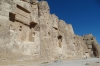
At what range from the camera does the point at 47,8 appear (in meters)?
21.0

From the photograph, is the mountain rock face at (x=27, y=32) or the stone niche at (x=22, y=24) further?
the stone niche at (x=22, y=24)

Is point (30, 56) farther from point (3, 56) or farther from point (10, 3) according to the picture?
point (10, 3)

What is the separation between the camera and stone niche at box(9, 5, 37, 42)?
14.9 m

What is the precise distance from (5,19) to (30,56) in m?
5.93

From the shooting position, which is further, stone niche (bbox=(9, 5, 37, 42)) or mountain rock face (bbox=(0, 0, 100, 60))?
stone niche (bbox=(9, 5, 37, 42))

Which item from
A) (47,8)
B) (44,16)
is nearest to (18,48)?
(44,16)

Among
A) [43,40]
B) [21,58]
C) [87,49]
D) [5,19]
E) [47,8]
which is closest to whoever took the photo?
[5,19]

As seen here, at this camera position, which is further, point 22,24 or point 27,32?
point 27,32

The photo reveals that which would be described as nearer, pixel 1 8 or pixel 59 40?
pixel 1 8

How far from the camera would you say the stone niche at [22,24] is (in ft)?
49.0

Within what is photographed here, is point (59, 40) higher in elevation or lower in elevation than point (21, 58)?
higher

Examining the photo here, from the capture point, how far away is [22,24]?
54.5 feet

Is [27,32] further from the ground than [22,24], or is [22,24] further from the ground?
[22,24]

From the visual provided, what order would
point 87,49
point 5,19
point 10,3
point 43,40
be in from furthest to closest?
point 87,49 < point 43,40 < point 10,3 < point 5,19
